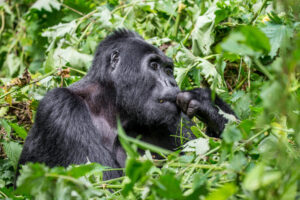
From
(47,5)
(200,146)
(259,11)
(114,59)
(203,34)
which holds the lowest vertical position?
(200,146)

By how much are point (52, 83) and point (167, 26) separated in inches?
62.8

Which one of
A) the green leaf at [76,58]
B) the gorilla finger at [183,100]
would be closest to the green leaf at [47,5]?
the green leaf at [76,58]

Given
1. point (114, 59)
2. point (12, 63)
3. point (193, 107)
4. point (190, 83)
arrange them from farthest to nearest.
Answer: point (12, 63)
point (190, 83)
point (114, 59)
point (193, 107)

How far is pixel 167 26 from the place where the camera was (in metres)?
4.84

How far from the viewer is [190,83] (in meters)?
3.91

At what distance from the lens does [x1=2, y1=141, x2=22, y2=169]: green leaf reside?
323 cm

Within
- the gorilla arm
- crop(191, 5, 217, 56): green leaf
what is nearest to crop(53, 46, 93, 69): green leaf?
crop(191, 5, 217, 56): green leaf

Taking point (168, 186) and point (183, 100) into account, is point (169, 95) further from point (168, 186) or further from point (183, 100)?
point (168, 186)

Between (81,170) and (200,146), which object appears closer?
(81,170)

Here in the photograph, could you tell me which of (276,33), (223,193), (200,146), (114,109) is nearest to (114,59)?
(114,109)

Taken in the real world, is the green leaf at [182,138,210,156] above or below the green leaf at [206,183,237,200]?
below

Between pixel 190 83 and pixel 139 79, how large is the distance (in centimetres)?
83

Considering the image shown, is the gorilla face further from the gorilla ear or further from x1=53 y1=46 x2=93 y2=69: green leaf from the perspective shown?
x1=53 y1=46 x2=93 y2=69: green leaf

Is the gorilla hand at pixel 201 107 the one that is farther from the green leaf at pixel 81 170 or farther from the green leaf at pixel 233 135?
the green leaf at pixel 233 135
